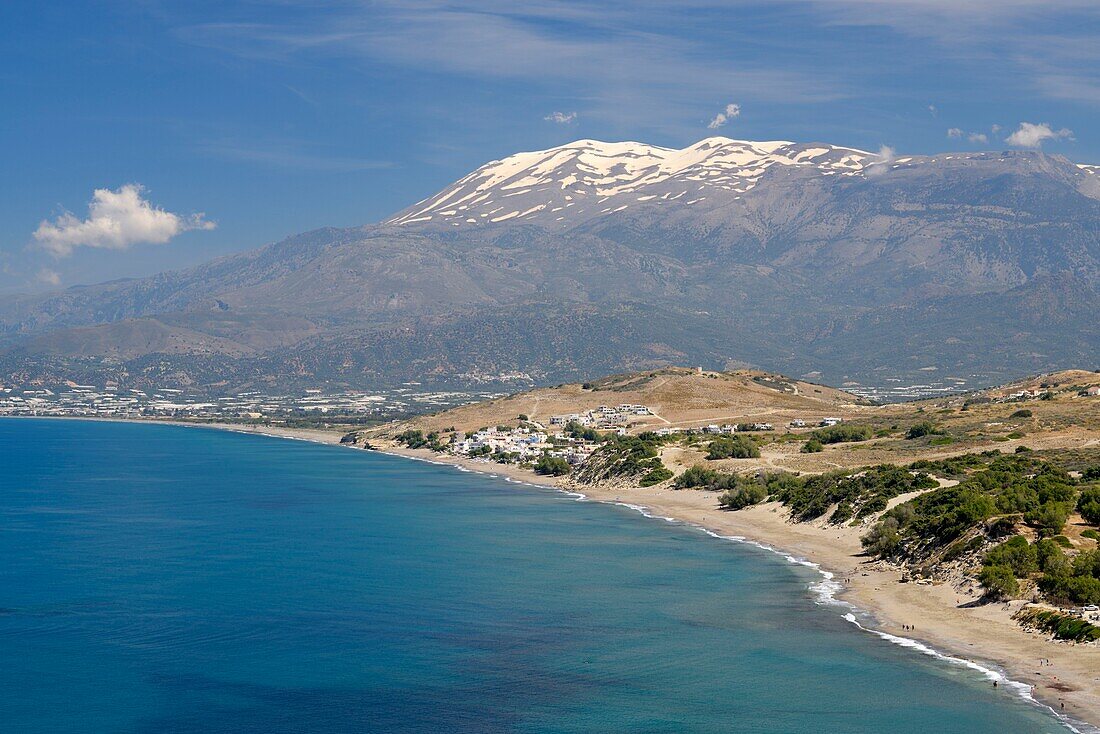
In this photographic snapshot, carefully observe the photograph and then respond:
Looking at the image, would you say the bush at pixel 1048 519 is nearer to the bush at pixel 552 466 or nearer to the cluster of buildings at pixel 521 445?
the bush at pixel 552 466

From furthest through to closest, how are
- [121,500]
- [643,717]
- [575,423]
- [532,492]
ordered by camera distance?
[575,423], [532,492], [121,500], [643,717]

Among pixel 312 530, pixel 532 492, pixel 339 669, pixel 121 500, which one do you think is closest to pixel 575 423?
pixel 532 492

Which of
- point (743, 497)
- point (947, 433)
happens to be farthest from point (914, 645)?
point (947, 433)

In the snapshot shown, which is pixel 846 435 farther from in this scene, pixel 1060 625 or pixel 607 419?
pixel 1060 625

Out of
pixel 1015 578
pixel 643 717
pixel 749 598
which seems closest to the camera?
pixel 643 717

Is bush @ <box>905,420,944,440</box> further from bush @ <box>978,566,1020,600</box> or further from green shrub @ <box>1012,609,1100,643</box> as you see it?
green shrub @ <box>1012,609,1100,643</box>

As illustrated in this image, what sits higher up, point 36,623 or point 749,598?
point 749,598

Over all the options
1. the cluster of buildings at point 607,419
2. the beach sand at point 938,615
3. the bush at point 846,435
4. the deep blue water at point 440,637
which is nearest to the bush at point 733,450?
the bush at point 846,435

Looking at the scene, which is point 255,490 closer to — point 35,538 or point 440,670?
point 35,538
